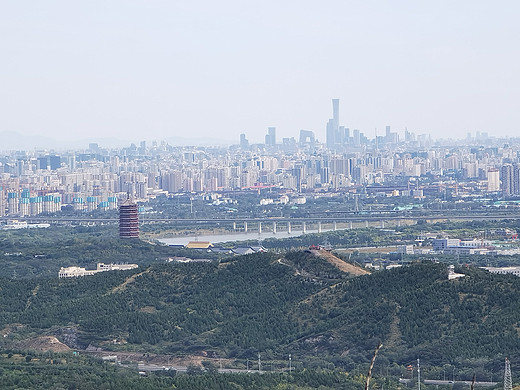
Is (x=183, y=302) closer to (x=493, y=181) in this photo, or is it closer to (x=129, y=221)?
(x=129, y=221)

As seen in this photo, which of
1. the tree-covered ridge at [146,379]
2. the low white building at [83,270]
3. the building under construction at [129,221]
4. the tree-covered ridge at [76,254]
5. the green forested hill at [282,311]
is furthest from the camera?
the building under construction at [129,221]

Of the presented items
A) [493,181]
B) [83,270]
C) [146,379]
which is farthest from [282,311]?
[493,181]

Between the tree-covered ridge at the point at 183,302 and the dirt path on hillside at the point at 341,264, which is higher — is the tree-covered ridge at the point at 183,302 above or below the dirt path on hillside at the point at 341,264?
below

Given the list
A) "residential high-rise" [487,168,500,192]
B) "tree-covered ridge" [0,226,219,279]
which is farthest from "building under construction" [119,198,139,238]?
"residential high-rise" [487,168,500,192]

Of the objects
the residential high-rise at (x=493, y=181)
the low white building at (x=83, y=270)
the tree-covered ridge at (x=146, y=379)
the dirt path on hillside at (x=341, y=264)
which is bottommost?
the tree-covered ridge at (x=146, y=379)

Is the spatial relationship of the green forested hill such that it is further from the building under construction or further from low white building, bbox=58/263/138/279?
the building under construction

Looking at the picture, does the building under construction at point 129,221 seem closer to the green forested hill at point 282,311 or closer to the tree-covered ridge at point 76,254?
the tree-covered ridge at point 76,254

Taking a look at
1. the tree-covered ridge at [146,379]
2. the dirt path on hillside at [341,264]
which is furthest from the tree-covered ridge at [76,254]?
the tree-covered ridge at [146,379]

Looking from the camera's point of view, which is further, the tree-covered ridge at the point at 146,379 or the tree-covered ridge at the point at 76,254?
the tree-covered ridge at the point at 76,254
